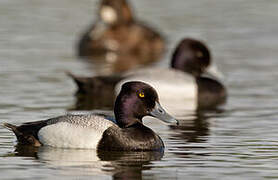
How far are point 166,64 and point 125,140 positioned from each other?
26.2 ft

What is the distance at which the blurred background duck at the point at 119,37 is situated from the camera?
1845cm

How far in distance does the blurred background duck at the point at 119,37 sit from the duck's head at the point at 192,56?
3.64m

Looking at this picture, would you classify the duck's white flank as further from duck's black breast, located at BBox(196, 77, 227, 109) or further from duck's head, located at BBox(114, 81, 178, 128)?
duck's black breast, located at BBox(196, 77, 227, 109)

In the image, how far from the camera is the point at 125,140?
9469 millimetres

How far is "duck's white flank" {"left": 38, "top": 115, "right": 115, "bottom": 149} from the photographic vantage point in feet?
31.1

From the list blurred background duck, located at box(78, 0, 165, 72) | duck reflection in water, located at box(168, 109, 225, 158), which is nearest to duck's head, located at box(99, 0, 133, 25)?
blurred background duck, located at box(78, 0, 165, 72)

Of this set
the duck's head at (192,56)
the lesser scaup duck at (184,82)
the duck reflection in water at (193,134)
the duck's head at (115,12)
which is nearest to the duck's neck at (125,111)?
the duck reflection in water at (193,134)

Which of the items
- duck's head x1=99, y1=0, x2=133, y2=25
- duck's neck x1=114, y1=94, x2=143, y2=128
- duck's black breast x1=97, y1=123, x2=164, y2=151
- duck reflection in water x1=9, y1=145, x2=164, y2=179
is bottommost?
duck reflection in water x1=9, y1=145, x2=164, y2=179

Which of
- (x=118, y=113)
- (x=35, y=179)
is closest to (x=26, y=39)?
(x=118, y=113)

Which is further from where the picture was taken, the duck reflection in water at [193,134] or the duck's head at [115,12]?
the duck's head at [115,12]

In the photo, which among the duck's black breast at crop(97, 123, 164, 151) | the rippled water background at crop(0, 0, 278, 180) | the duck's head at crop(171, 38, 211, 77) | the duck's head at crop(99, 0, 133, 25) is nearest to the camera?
the rippled water background at crop(0, 0, 278, 180)

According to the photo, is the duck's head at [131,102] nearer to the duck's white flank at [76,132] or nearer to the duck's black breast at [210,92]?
the duck's white flank at [76,132]

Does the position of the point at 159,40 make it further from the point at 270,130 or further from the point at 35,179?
the point at 35,179

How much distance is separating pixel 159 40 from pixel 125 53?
794 millimetres
